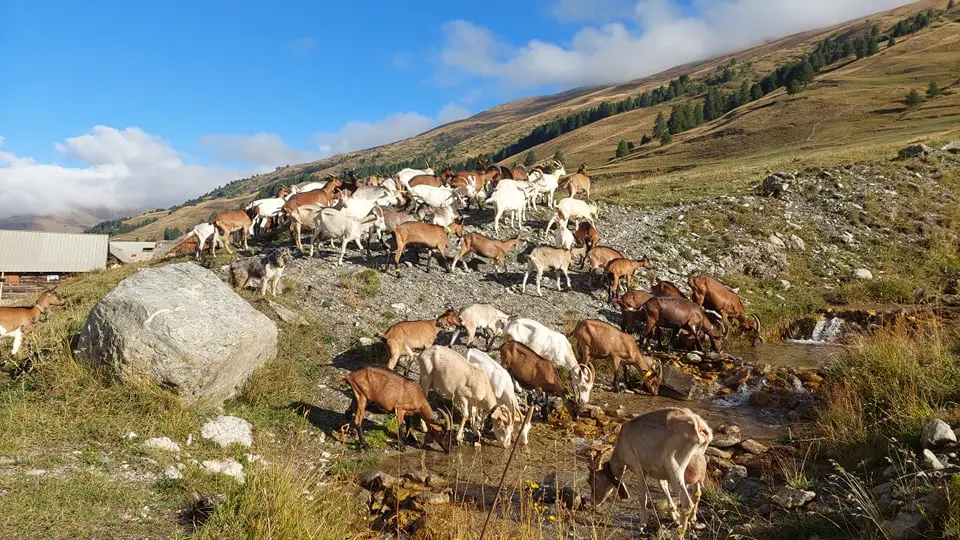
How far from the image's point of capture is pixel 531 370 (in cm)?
1120

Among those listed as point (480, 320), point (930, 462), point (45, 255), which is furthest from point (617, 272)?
point (45, 255)

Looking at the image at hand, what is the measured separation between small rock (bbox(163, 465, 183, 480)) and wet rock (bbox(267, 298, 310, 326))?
5887 millimetres

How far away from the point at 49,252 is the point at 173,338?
2133 inches

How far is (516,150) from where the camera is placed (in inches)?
6594

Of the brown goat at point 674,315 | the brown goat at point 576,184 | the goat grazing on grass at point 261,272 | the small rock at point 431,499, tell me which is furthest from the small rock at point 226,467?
the brown goat at point 576,184

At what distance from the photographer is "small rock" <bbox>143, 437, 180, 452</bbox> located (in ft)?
23.6

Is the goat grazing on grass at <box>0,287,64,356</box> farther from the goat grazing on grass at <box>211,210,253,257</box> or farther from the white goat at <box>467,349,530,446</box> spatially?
the white goat at <box>467,349,530,446</box>

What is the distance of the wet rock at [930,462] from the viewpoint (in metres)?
5.81

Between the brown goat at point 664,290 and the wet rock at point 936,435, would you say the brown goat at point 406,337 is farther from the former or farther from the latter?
the wet rock at point 936,435

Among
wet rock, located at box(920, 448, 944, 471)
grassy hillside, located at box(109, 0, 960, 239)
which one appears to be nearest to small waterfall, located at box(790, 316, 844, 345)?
wet rock, located at box(920, 448, 944, 471)

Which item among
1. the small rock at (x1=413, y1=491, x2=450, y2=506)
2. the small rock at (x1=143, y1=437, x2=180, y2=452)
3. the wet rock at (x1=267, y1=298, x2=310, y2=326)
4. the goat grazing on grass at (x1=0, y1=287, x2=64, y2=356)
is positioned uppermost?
the goat grazing on grass at (x1=0, y1=287, x2=64, y2=356)

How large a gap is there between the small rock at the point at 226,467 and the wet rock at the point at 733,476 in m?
6.42

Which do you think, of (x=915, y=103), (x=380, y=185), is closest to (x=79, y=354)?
(x=380, y=185)

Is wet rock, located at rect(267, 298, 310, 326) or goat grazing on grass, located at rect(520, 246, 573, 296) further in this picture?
goat grazing on grass, located at rect(520, 246, 573, 296)
